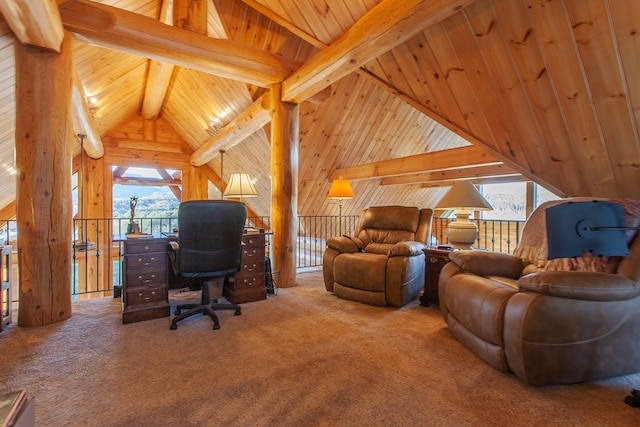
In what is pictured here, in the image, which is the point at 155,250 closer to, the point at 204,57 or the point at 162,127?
the point at 204,57

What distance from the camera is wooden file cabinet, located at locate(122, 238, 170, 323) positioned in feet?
8.49

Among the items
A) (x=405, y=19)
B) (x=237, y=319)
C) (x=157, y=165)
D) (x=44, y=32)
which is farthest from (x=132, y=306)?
(x=157, y=165)

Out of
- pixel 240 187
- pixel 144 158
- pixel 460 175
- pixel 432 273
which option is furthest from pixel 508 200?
pixel 144 158

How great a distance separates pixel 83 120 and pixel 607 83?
5838 mm

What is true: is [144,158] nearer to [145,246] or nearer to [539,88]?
[145,246]

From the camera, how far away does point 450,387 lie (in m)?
1.66

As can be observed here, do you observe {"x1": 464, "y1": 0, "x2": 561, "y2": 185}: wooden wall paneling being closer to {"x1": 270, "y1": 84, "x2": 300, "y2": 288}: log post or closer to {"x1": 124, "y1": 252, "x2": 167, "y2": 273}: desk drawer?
{"x1": 270, "y1": 84, "x2": 300, "y2": 288}: log post

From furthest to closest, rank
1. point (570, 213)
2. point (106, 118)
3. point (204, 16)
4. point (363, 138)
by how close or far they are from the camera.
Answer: point (106, 118) < point (363, 138) < point (204, 16) < point (570, 213)

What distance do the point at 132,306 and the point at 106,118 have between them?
5.46m

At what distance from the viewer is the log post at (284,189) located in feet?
12.2

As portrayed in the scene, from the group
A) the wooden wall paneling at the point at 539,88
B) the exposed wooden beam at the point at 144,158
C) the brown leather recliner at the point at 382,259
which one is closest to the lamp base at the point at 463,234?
the brown leather recliner at the point at 382,259

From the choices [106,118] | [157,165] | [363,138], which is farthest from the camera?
[157,165]

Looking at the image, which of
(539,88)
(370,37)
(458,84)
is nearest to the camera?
(539,88)

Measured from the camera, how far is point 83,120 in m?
4.46
